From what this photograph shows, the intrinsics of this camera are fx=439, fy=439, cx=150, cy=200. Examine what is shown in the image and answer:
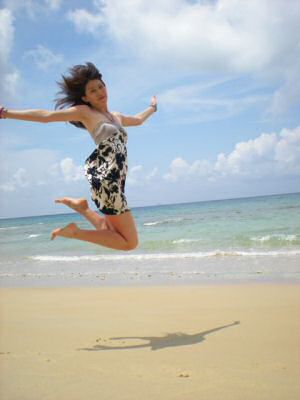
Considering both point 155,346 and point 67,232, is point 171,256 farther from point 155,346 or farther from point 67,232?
point 67,232

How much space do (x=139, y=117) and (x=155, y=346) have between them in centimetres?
237

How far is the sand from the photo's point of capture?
281cm

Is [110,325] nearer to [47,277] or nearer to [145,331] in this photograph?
[145,331]

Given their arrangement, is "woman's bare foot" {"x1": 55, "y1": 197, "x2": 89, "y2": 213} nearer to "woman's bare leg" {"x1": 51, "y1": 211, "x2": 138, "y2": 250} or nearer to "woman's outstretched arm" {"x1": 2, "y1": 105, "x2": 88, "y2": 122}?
"woman's bare leg" {"x1": 51, "y1": 211, "x2": 138, "y2": 250}

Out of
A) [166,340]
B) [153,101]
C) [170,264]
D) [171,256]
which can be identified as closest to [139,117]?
[153,101]

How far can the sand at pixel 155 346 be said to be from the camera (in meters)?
2.81

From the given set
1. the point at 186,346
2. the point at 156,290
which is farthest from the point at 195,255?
the point at 186,346

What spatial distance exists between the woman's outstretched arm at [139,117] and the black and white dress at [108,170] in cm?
55

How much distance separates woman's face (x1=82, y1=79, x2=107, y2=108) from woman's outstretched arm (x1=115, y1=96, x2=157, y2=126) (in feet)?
1.40

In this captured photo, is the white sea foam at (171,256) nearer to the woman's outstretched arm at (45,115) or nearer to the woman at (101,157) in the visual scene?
the woman at (101,157)

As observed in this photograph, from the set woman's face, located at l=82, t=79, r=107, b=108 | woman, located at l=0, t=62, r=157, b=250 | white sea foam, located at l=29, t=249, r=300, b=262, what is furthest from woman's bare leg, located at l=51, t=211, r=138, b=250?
white sea foam, located at l=29, t=249, r=300, b=262

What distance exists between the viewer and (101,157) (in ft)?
13.0

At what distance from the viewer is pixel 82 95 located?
13.2 feet

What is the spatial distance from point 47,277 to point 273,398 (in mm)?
8337
